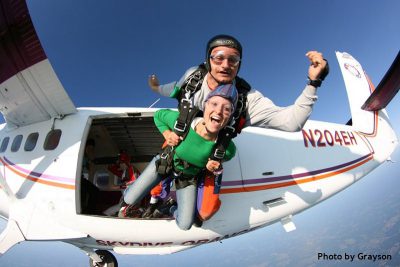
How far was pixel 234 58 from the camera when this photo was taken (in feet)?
7.27

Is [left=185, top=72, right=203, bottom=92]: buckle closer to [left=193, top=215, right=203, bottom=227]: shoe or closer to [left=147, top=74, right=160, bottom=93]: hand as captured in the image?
[left=147, top=74, right=160, bottom=93]: hand

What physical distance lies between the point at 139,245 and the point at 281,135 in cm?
321

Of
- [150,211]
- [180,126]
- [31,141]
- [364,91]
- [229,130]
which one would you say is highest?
[364,91]

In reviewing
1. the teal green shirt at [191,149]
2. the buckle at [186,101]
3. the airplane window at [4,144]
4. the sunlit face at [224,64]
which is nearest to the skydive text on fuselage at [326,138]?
the teal green shirt at [191,149]

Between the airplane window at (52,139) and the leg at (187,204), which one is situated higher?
the airplane window at (52,139)

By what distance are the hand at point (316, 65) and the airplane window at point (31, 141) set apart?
4348mm

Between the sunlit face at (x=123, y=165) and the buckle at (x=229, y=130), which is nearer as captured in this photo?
the buckle at (x=229, y=130)

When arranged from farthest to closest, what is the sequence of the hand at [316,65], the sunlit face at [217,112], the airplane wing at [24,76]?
the airplane wing at [24,76], the sunlit face at [217,112], the hand at [316,65]

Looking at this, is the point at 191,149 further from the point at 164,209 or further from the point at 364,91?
the point at 364,91

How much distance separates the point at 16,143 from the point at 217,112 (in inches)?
163

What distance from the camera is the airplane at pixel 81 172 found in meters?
3.24

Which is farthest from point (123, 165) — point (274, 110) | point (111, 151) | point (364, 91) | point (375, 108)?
point (364, 91)

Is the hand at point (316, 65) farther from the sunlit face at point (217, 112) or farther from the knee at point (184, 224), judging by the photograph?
the knee at point (184, 224)

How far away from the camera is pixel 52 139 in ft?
12.5
